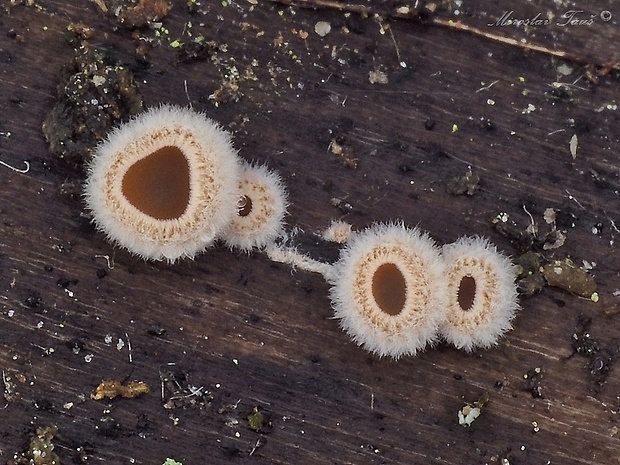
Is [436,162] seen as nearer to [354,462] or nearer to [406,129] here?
[406,129]

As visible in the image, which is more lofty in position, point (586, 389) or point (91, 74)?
point (91, 74)

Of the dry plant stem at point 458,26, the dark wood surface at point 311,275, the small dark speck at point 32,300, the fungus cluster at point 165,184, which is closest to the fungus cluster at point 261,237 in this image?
the fungus cluster at point 165,184

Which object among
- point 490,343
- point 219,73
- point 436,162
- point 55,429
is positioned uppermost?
point 219,73

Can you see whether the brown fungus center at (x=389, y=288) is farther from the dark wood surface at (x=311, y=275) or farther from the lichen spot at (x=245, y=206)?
the lichen spot at (x=245, y=206)

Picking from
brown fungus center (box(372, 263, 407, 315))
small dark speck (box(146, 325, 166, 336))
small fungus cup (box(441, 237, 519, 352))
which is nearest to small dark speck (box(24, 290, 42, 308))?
small dark speck (box(146, 325, 166, 336))

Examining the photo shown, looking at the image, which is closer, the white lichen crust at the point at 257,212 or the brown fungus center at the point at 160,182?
the brown fungus center at the point at 160,182

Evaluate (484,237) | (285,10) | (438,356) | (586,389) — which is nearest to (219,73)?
(285,10)
